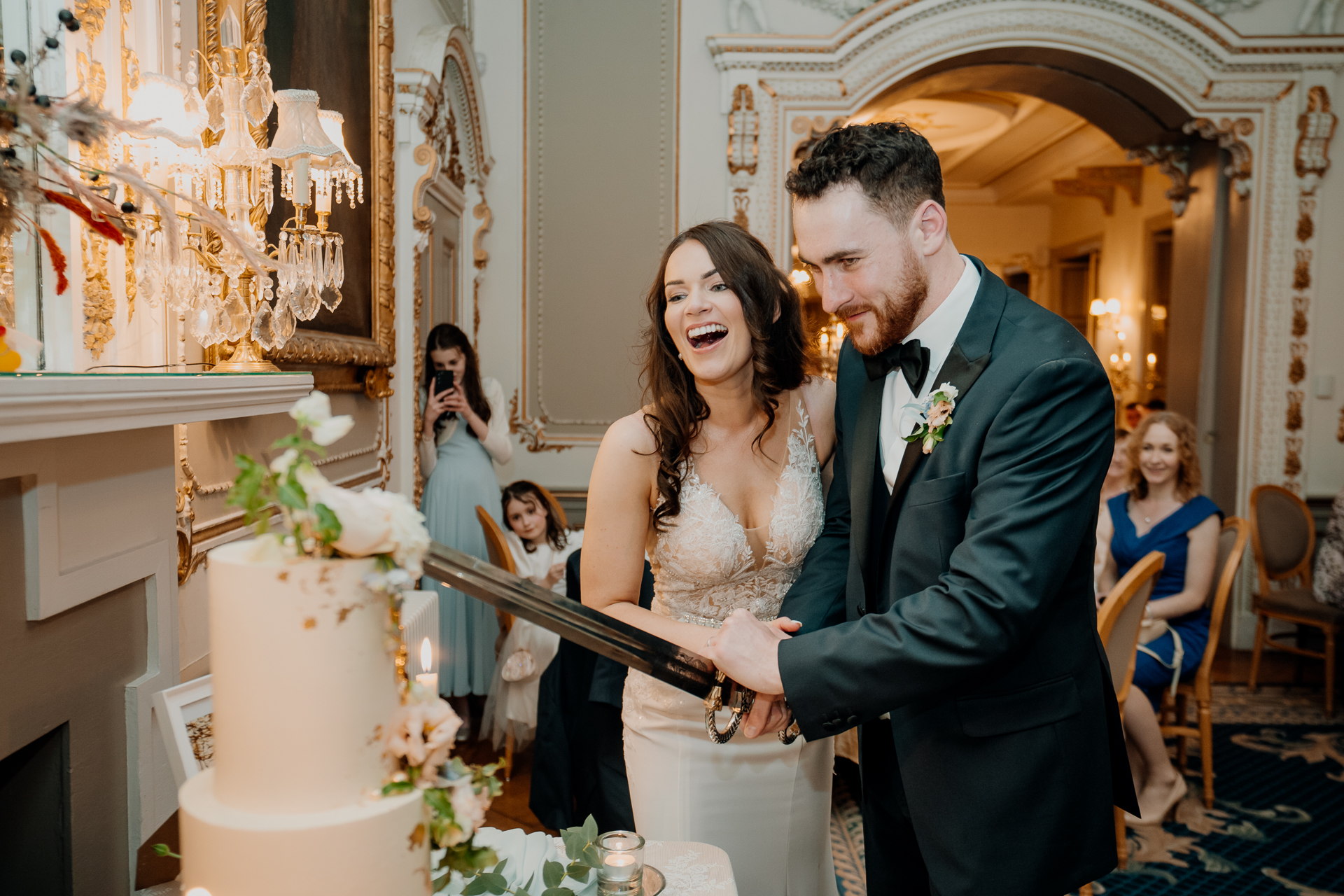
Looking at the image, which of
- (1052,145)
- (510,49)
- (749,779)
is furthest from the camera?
(1052,145)

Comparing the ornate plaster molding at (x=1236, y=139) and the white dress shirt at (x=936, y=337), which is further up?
the ornate plaster molding at (x=1236, y=139)

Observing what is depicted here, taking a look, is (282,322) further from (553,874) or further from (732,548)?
(553,874)

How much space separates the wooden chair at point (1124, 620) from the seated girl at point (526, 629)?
190 centimetres

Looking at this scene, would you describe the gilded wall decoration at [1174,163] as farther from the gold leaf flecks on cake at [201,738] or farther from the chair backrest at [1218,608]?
the gold leaf flecks on cake at [201,738]

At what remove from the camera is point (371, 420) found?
3664 millimetres

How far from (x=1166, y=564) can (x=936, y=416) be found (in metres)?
2.77

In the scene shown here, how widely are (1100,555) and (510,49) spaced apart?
14.4 feet

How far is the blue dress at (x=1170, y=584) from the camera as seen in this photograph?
3.48 m

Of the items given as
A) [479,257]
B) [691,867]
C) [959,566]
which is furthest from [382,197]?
[691,867]

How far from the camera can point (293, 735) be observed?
679 mm

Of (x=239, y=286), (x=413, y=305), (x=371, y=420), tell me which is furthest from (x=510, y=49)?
(x=239, y=286)

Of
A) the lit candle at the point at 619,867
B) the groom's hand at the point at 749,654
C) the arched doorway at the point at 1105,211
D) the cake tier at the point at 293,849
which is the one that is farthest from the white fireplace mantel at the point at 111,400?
the arched doorway at the point at 1105,211

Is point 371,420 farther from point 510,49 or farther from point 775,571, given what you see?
point 510,49

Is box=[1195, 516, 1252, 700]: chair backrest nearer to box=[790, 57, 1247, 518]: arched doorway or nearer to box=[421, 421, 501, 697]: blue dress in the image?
box=[790, 57, 1247, 518]: arched doorway
